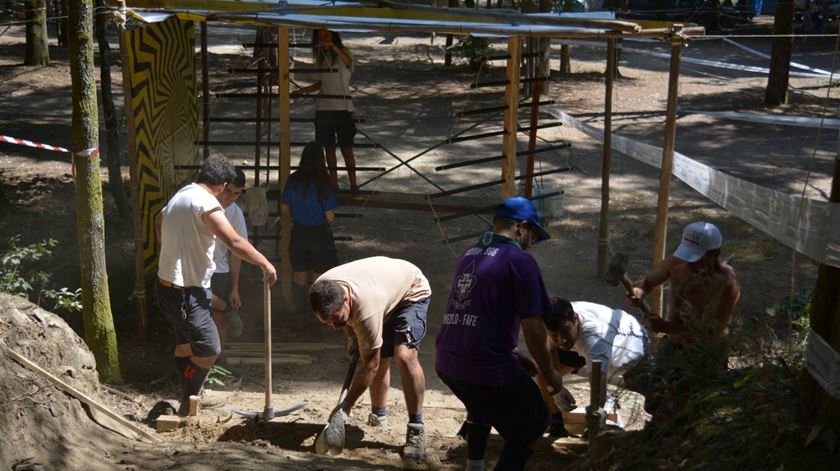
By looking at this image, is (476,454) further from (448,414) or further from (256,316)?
(256,316)

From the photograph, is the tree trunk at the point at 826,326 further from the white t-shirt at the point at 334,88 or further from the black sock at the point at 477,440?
the white t-shirt at the point at 334,88

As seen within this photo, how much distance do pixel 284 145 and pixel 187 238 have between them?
2.83 meters

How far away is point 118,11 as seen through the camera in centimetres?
730

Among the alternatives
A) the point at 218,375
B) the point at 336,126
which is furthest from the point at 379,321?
the point at 336,126

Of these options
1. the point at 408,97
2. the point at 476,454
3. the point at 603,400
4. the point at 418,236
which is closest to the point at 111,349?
the point at 476,454

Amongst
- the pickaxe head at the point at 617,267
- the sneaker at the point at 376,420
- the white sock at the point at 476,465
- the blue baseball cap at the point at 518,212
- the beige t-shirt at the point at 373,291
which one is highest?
the blue baseball cap at the point at 518,212

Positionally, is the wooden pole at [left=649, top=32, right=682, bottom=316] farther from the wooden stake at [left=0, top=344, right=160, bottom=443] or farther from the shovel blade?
the wooden stake at [left=0, top=344, right=160, bottom=443]

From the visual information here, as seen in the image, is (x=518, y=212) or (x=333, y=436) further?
(x=333, y=436)

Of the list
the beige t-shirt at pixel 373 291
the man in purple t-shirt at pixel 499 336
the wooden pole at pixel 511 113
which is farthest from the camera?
the wooden pole at pixel 511 113

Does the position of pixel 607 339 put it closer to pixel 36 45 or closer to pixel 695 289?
pixel 695 289

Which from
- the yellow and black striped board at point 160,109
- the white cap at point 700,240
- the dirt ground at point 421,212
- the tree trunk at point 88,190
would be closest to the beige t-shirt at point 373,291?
the dirt ground at point 421,212

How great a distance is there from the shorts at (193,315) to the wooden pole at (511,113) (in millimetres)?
3385

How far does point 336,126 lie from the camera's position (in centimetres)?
1034

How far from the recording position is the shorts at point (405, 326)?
602 cm
